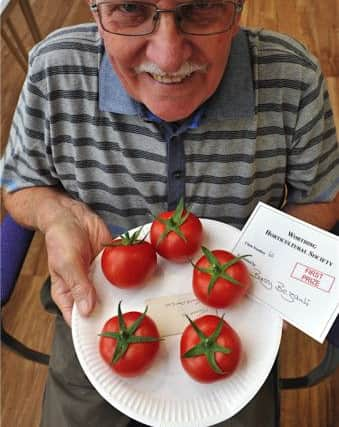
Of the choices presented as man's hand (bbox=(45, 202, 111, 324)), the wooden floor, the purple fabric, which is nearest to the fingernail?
man's hand (bbox=(45, 202, 111, 324))

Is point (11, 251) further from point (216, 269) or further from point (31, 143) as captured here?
point (216, 269)

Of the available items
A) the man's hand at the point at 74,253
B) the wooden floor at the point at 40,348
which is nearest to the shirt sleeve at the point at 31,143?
the man's hand at the point at 74,253

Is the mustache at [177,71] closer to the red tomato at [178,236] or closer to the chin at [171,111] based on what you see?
the chin at [171,111]

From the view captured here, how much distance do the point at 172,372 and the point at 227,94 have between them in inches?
20.3

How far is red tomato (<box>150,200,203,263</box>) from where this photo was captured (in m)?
0.84

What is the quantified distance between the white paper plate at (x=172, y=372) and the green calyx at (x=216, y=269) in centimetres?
7

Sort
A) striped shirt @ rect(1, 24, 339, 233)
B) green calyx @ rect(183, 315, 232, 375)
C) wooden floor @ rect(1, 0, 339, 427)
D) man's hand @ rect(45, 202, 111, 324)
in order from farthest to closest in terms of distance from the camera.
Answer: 1. wooden floor @ rect(1, 0, 339, 427)
2. striped shirt @ rect(1, 24, 339, 233)
3. man's hand @ rect(45, 202, 111, 324)
4. green calyx @ rect(183, 315, 232, 375)

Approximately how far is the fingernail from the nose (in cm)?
40

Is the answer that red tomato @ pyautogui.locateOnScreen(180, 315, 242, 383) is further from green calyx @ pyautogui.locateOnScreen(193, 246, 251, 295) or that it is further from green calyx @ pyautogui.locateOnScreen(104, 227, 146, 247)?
green calyx @ pyautogui.locateOnScreen(104, 227, 146, 247)

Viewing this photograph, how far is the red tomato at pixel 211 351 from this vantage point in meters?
0.72

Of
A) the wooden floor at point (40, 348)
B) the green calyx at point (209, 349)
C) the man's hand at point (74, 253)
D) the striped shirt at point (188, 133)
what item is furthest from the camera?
the wooden floor at point (40, 348)

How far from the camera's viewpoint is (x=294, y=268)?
2.74 feet

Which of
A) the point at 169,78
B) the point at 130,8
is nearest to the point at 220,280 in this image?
the point at 169,78

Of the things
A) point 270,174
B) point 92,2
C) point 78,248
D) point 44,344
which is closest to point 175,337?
point 78,248
